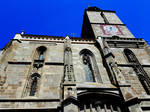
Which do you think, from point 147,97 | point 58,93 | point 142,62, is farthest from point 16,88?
point 142,62

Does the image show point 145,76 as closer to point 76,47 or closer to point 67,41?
point 76,47

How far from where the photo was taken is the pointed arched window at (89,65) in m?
8.46

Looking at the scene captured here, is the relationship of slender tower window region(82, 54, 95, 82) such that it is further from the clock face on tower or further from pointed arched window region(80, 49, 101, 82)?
the clock face on tower

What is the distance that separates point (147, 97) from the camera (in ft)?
22.6

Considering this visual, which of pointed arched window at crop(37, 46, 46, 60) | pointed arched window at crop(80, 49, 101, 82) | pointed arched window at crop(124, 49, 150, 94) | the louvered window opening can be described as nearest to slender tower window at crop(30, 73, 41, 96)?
pointed arched window at crop(37, 46, 46, 60)

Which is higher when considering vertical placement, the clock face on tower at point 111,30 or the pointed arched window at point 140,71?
the clock face on tower at point 111,30

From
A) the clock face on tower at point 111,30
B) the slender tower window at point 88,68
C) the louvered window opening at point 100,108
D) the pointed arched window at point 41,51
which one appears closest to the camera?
the louvered window opening at point 100,108

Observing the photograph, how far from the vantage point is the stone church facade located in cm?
603

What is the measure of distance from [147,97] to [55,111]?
5.39 m

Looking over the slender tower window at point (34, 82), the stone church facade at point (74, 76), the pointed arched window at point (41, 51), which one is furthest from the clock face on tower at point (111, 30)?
the slender tower window at point (34, 82)

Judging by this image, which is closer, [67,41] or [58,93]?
[58,93]

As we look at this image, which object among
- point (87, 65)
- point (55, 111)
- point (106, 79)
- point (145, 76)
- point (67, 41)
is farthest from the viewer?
point (67, 41)

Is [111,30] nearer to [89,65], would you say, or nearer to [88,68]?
[89,65]

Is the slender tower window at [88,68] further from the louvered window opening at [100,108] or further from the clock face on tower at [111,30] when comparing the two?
the clock face on tower at [111,30]
